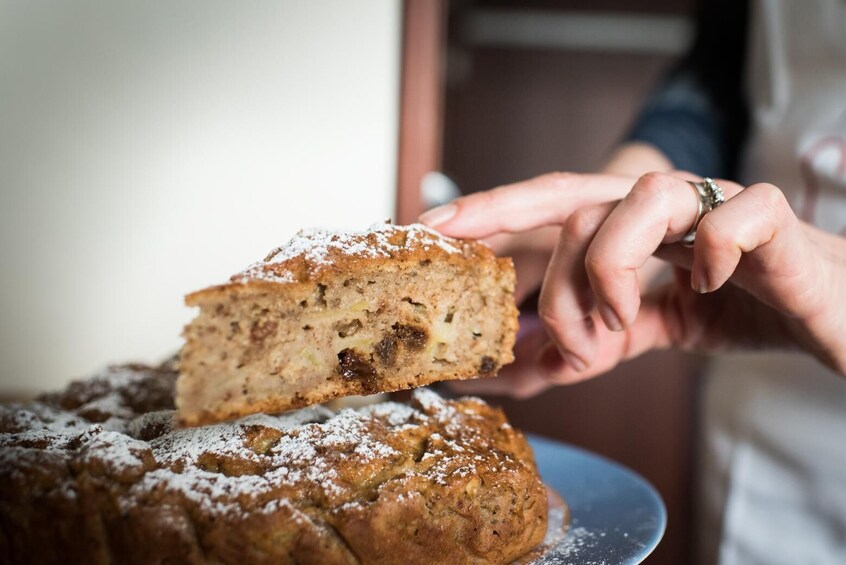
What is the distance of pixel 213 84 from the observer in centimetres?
73

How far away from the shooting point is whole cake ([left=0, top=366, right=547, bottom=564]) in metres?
0.62

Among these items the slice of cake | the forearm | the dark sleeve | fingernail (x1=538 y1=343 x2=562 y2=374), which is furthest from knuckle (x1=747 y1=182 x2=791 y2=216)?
the dark sleeve

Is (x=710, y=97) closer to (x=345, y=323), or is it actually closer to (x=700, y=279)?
(x=700, y=279)

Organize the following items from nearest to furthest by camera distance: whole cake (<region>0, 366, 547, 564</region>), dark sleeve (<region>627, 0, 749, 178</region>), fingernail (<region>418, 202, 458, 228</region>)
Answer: whole cake (<region>0, 366, 547, 564</region>) → fingernail (<region>418, 202, 458, 228</region>) → dark sleeve (<region>627, 0, 749, 178</region>)

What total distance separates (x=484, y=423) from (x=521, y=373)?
28 cm

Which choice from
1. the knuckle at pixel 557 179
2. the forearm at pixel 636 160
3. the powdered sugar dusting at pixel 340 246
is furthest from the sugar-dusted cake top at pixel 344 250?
the forearm at pixel 636 160

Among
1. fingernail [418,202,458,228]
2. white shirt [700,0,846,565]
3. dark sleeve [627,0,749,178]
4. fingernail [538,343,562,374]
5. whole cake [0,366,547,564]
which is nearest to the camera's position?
whole cake [0,366,547,564]

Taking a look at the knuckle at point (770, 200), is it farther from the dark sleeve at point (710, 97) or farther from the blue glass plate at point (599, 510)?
the dark sleeve at point (710, 97)

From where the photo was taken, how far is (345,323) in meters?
0.73

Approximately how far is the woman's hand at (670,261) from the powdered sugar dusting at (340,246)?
7cm

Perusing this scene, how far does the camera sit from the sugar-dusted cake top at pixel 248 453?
64cm

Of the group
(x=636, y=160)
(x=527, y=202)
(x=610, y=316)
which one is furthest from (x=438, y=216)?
(x=636, y=160)

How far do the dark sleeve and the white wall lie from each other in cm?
79

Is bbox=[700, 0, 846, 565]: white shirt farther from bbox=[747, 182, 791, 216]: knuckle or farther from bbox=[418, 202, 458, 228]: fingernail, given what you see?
bbox=[418, 202, 458, 228]: fingernail
